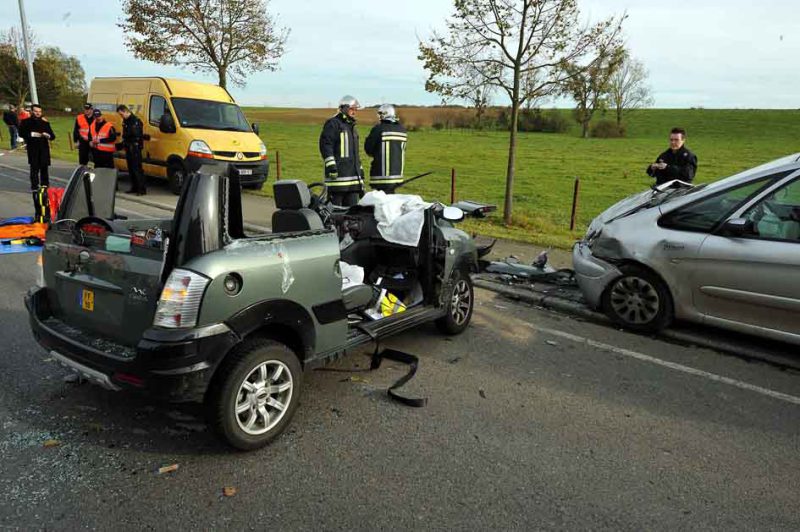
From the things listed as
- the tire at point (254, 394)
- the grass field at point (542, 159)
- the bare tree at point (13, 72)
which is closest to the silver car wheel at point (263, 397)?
the tire at point (254, 394)

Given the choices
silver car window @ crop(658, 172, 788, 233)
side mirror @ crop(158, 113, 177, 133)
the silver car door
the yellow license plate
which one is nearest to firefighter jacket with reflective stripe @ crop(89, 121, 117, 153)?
side mirror @ crop(158, 113, 177, 133)

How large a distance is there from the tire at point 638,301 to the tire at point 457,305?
4.75 feet

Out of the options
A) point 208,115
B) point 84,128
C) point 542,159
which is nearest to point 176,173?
point 208,115

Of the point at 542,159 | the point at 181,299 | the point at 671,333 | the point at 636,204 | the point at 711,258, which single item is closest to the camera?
the point at 181,299

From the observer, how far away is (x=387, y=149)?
7922 mm

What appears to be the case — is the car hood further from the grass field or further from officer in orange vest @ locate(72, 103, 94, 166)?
officer in orange vest @ locate(72, 103, 94, 166)

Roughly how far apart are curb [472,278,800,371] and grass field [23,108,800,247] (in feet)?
9.30

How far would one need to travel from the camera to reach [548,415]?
3809 millimetres

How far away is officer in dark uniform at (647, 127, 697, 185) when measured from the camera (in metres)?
8.30

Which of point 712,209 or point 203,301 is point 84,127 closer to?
point 203,301

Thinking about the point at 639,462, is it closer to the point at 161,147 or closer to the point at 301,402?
the point at 301,402

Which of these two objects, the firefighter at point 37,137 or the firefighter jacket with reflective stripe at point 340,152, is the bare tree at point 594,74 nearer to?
the firefighter jacket with reflective stripe at point 340,152

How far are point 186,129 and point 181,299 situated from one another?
11.4 metres

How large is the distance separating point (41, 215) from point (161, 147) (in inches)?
190
